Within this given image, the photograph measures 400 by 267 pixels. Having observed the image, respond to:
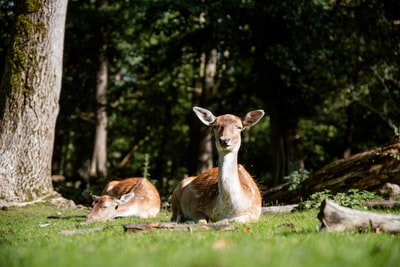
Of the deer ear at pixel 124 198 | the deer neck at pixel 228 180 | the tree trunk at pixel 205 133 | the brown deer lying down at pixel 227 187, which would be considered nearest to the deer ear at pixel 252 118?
the brown deer lying down at pixel 227 187

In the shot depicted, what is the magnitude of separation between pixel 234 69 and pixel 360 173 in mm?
16076

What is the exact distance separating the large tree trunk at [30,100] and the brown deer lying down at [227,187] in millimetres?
4228

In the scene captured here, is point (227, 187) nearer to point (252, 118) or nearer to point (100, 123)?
point (252, 118)

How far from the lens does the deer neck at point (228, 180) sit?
7.21m

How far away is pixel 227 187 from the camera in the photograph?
284 inches

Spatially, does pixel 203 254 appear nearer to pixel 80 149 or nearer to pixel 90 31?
pixel 90 31

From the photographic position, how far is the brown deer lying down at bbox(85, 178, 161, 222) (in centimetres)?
948

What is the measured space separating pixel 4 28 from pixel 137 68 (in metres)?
7.10

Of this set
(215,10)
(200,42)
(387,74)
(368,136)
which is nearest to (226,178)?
(215,10)

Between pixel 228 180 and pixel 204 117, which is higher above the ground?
pixel 204 117

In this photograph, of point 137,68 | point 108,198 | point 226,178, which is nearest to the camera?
point 226,178

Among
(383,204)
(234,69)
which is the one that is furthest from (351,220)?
(234,69)

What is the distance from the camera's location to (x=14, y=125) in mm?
10719

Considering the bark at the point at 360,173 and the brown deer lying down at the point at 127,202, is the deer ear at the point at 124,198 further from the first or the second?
the bark at the point at 360,173
